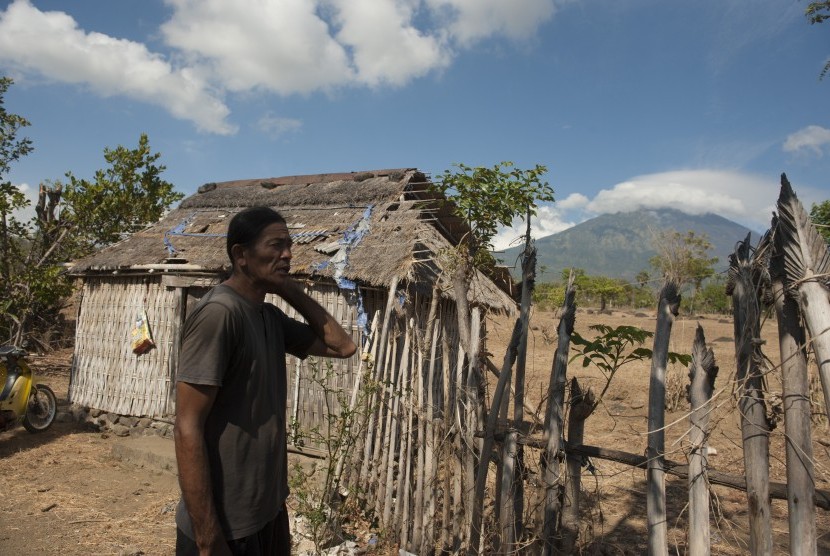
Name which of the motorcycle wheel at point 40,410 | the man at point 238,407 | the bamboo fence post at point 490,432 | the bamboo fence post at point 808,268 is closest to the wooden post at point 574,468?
the bamboo fence post at point 490,432

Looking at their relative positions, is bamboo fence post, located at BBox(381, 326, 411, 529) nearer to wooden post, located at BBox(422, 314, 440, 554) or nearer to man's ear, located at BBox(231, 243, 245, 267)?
wooden post, located at BBox(422, 314, 440, 554)

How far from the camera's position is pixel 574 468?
2.97 meters

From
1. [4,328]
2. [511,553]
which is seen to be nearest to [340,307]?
[511,553]

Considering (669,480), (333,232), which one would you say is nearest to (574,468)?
(669,480)

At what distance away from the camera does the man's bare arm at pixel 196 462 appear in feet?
5.57

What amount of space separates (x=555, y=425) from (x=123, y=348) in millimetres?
7334

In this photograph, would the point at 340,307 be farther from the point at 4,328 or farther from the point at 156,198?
the point at 4,328

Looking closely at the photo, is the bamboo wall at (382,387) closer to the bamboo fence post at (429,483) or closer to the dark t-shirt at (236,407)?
the bamboo fence post at (429,483)

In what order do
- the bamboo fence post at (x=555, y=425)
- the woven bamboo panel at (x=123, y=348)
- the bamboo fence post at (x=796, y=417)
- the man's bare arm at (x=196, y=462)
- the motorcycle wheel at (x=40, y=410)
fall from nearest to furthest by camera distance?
the man's bare arm at (x=196, y=462) < the bamboo fence post at (x=796, y=417) < the bamboo fence post at (x=555, y=425) < the motorcycle wheel at (x=40, y=410) < the woven bamboo panel at (x=123, y=348)

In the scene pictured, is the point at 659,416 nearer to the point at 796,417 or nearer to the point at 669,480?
the point at 796,417

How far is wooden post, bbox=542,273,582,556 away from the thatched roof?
277 cm

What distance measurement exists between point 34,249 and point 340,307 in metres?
8.55

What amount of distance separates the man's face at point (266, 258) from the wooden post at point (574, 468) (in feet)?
5.56

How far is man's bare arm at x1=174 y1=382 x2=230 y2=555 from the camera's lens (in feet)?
5.57
